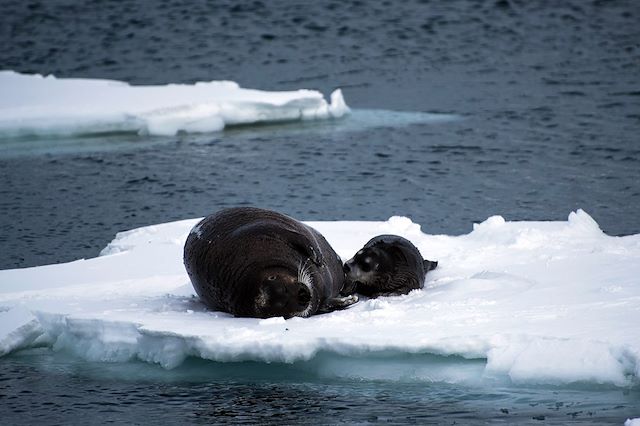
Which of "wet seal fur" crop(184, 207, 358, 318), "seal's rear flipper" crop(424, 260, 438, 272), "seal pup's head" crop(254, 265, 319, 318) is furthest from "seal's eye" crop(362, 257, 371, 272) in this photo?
"seal pup's head" crop(254, 265, 319, 318)

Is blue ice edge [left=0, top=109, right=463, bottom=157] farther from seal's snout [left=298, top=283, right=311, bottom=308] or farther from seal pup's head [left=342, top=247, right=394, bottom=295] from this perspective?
seal's snout [left=298, top=283, right=311, bottom=308]

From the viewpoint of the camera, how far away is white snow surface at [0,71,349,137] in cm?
1493

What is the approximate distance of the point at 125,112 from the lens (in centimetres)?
1501

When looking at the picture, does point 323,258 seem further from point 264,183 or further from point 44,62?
point 44,62

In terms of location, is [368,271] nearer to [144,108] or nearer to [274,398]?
[274,398]

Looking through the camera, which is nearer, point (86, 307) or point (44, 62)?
point (86, 307)

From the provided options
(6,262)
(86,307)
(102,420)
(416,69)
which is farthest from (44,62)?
(102,420)

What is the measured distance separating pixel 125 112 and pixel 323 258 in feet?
26.6

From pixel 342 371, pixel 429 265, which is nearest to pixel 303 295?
pixel 342 371

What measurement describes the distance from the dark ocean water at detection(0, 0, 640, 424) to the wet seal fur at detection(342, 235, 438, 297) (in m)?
1.35

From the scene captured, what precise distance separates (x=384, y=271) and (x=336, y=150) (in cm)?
692

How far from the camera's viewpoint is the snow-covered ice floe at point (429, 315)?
6.06 metres

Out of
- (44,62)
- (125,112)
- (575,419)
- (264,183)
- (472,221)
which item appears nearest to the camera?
(575,419)

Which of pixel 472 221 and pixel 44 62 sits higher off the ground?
pixel 44 62
